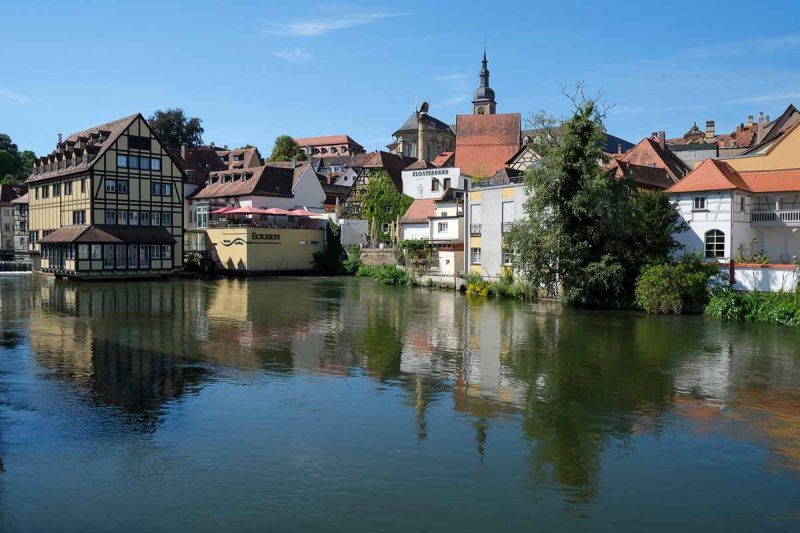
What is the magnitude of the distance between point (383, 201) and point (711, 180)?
33851 millimetres

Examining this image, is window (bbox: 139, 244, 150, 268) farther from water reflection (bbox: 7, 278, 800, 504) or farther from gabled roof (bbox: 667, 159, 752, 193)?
gabled roof (bbox: 667, 159, 752, 193)

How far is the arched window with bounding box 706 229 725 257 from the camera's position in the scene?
32.1 metres

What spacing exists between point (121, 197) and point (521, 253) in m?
30.9

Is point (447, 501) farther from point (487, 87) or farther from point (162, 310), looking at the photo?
point (487, 87)

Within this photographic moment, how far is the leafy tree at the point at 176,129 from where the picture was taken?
80938 mm

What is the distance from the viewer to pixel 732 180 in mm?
32719

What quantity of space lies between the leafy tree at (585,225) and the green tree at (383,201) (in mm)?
30341

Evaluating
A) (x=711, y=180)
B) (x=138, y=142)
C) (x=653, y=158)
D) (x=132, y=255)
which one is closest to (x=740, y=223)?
(x=711, y=180)

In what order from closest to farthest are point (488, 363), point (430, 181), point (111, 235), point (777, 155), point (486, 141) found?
point (488, 363)
point (777, 155)
point (111, 235)
point (430, 181)
point (486, 141)

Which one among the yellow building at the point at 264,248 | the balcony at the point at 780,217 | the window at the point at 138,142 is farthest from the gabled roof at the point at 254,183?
the balcony at the point at 780,217

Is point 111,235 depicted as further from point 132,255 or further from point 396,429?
point 396,429

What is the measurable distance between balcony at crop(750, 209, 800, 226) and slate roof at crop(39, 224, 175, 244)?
38.0 meters

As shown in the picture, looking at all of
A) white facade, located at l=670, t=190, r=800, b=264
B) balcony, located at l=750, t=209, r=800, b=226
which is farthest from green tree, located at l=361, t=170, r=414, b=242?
balcony, located at l=750, t=209, r=800, b=226

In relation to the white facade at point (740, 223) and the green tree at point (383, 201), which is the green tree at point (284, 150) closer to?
the green tree at point (383, 201)
